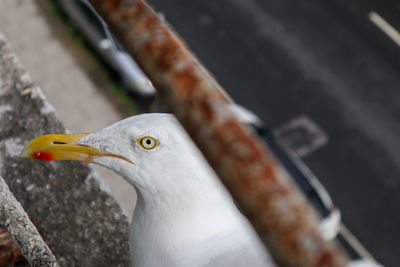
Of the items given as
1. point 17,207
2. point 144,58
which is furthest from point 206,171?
point 144,58

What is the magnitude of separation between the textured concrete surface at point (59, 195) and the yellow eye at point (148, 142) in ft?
1.80

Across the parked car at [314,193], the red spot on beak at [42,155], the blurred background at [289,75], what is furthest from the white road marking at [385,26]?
the red spot on beak at [42,155]

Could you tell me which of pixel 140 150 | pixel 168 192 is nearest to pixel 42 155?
pixel 140 150

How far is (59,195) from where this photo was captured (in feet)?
9.32

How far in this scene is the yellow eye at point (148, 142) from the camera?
241cm

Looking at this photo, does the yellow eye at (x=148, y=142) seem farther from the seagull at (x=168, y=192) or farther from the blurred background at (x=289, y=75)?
the blurred background at (x=289, y=75)

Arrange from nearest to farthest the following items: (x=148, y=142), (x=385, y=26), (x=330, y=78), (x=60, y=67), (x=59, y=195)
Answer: (x=148, y=142), (x=59, y=195), (x=60, y=67), (x=330, y=78), (x=385, y=26)

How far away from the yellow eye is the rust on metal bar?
1.49m

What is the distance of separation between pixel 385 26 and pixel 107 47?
4.82 metres

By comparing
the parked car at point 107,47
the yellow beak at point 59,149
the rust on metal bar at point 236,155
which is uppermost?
the rust on metal bar at point 236,155

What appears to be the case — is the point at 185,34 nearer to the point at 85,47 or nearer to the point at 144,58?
the point at 85,47

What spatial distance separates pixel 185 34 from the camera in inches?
380

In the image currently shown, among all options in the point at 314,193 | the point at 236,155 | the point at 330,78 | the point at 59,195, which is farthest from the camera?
the point at 330,78

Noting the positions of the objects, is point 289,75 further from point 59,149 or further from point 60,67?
point 59,149
